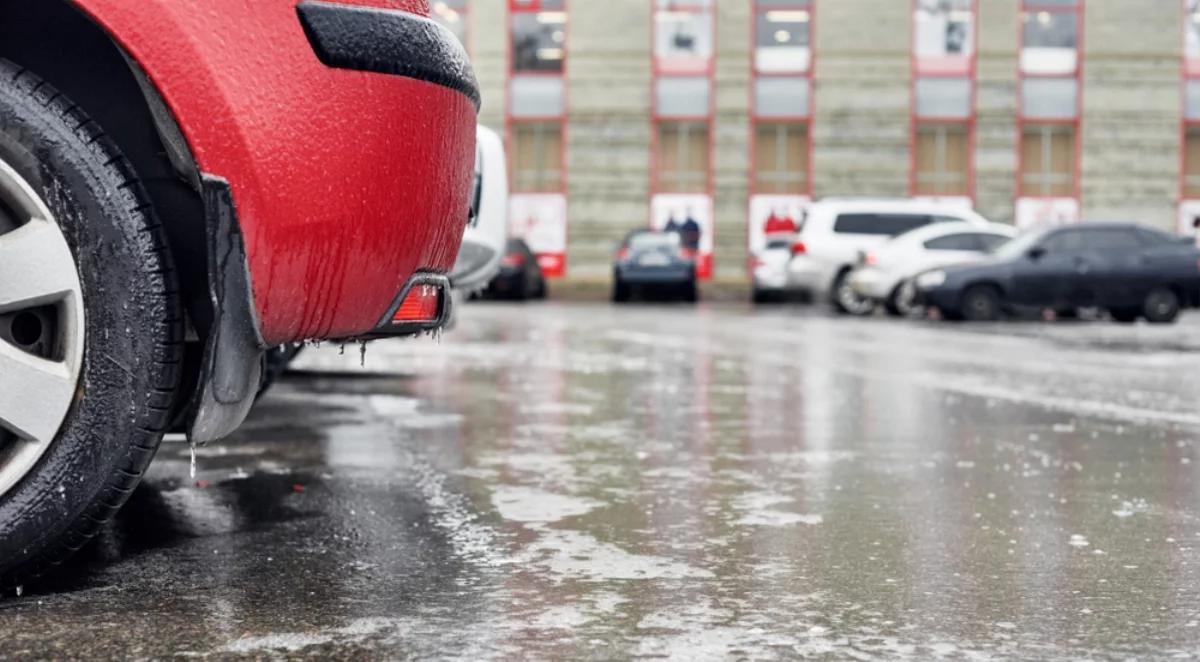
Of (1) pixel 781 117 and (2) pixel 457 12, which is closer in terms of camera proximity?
(1) pixel 781 117

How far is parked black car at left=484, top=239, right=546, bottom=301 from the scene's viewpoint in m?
31.0

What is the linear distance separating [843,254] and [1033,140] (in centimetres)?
1328

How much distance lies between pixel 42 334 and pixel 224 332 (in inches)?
15.2

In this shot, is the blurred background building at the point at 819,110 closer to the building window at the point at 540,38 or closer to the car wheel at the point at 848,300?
the building window at the point at 540,38

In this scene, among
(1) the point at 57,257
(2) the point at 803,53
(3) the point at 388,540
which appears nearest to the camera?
(1) the point at 57,257

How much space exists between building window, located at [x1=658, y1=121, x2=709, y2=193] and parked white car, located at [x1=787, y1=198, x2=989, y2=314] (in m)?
11.3

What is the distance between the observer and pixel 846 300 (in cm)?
2647

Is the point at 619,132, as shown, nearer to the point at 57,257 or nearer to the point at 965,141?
the point at 965,141

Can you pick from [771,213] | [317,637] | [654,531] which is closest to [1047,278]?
[771,213]

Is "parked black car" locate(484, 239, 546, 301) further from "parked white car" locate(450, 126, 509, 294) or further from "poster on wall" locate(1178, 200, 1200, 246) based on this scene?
"parked white car" locate(450, 126, 509, 294)

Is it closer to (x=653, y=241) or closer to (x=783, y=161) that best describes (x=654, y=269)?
(x=653, y=241)

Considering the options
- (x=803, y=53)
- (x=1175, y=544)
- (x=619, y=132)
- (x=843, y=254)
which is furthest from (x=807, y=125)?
(x=1175, y=544)

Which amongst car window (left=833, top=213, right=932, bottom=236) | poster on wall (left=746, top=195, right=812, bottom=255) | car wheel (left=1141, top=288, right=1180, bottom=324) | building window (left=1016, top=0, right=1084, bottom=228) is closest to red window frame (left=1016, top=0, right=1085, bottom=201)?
building window (left=1016, top=0, right=1084, bottom=228)

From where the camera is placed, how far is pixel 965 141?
38.7 metres
